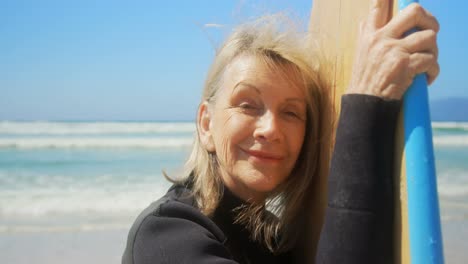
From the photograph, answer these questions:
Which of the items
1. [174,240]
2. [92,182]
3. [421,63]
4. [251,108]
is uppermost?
[421,63]

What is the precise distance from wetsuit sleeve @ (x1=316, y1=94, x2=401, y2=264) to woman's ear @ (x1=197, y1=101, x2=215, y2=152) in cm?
68

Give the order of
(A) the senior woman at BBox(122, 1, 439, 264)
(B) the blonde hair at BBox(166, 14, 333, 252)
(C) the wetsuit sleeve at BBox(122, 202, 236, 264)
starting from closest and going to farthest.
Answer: (A) the senior woman at BBox(122, 1, 439, 264) < (C) the wetsuit sleeve at BBox(122, 202, 236, 264) < (B) the blonde hair at BBox(166, 14, 333, 252)

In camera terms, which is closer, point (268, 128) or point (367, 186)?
point (367, 186)

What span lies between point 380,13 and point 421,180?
16.0 inches

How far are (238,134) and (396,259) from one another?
0.64 meters

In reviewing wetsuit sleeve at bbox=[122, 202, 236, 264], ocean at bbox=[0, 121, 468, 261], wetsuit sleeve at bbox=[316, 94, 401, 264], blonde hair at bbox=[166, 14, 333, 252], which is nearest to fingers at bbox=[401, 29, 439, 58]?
wetsuit sleeve at bbox=[316, 94, 401, 264]

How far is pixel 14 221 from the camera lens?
19.7ft

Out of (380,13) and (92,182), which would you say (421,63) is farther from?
(92,182)

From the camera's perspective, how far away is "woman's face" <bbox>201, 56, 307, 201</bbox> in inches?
56.6

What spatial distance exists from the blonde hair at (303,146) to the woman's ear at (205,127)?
0.10 feet

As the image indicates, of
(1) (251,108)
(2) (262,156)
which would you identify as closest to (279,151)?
(2) (262,156)

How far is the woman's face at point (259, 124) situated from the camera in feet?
4.72

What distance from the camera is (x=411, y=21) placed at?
0.97m

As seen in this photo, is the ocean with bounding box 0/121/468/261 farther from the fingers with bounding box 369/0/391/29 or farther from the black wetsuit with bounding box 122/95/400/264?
the fingers with bounding box 369/0/391/29
